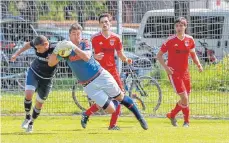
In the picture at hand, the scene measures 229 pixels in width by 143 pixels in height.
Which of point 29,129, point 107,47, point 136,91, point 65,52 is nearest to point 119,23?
point 136,91

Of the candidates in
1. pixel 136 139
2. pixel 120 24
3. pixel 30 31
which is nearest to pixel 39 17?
pixel 30 31

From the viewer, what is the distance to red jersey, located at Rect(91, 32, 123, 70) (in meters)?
14.5

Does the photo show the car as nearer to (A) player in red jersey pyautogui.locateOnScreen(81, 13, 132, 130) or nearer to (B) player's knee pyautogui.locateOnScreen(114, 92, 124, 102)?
(A) player in red jersey pyautogui.locateOnScreen(81, 13, 132, 130)

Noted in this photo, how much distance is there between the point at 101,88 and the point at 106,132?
3.49ft

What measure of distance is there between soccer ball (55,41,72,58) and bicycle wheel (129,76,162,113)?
516 centimetres

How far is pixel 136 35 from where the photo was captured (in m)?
17.4

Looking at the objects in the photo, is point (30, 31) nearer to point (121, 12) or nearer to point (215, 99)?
point (121, 12)

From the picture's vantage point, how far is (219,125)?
51.8 ft

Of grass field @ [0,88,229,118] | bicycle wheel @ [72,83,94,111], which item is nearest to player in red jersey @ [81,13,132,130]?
bicycle wheel @ [72,83,94,111]

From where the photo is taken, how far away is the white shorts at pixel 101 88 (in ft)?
41.7

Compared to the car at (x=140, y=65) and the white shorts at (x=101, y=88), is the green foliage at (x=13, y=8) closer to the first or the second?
the car at (x=140, y=65)

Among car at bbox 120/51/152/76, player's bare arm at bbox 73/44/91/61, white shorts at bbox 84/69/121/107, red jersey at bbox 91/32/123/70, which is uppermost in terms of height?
player's bare arm at bbox 73/44/91/61

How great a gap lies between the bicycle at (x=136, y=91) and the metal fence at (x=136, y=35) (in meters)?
0.11

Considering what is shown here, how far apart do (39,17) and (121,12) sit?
6.29 feet
